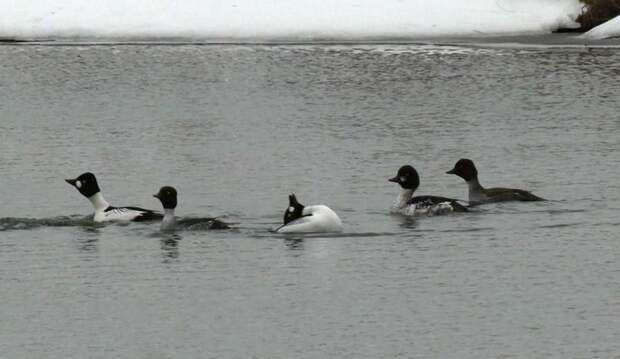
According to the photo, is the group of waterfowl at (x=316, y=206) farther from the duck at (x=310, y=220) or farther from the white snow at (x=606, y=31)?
the white snow at (x=606, y=31)

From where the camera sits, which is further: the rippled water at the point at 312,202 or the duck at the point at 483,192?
the duck at the point at 483,192

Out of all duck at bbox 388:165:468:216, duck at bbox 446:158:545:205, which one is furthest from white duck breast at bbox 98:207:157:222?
duck at bbox 446:158:545:205

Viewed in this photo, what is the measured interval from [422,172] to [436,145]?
2173 millimetres

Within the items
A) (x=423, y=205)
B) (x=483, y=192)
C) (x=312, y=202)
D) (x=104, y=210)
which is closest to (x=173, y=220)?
(x=104, y=210)

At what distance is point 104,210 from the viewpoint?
16.9 m

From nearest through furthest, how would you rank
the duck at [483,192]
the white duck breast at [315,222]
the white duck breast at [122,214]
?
the white duck breast at [315,222] < the white duck breast at [122,214] < the duck at [483,192]

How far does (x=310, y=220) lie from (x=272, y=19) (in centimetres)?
2073

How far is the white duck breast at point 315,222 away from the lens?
1564 centimetres

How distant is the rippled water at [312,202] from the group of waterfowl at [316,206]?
0.16 meters

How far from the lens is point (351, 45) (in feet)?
117

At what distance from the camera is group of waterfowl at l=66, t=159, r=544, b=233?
1571cm

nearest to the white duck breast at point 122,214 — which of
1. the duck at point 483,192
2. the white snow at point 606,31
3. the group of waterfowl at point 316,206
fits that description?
the group of waterfowl at point 316,206

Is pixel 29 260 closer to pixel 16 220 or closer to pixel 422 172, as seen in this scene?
pixel 16 220

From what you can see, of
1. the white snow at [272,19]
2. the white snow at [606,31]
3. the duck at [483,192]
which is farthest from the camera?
the white snow at [272,19]
